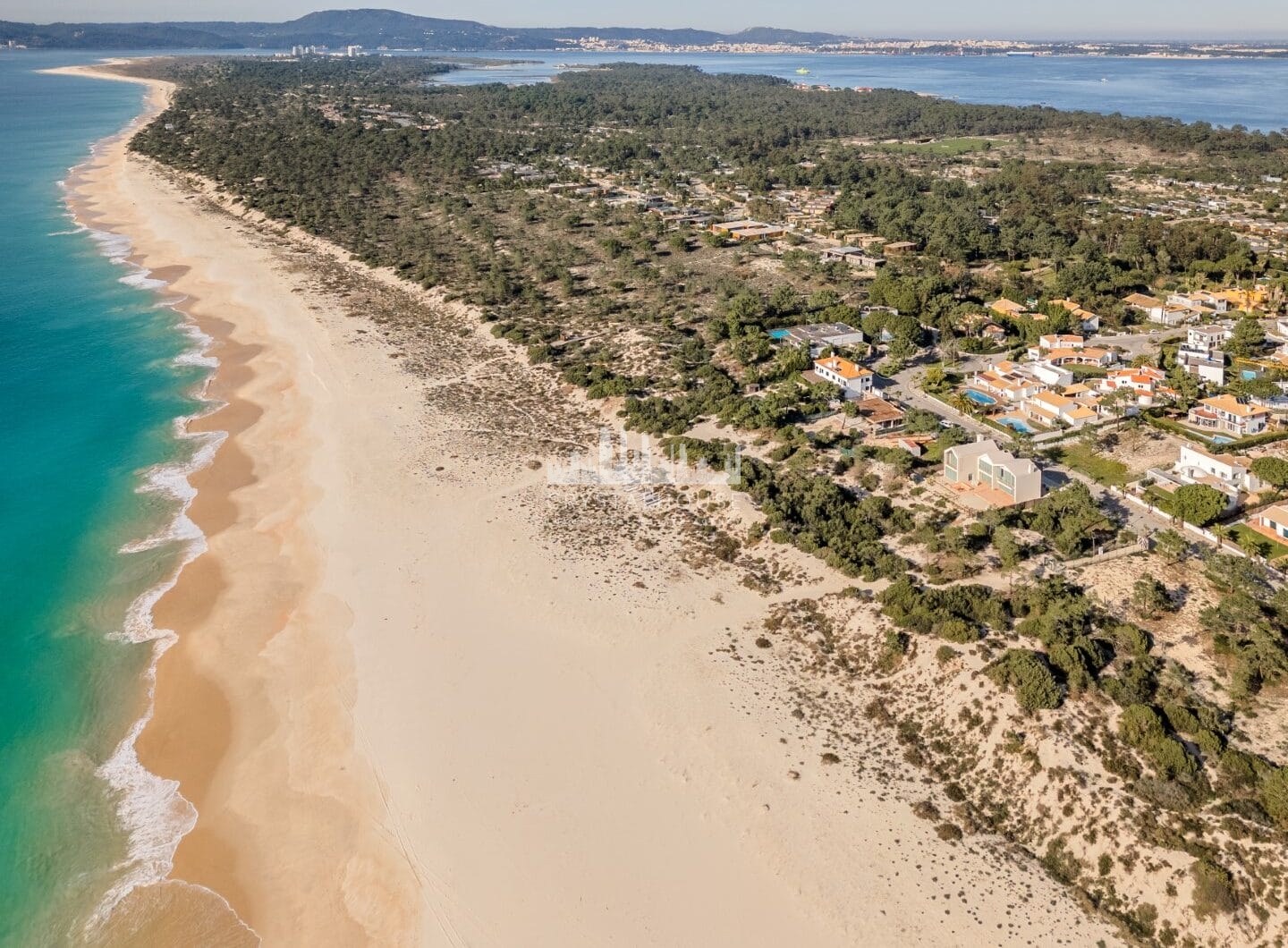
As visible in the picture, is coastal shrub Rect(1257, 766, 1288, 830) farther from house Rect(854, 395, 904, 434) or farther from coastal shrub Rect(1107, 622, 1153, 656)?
house Rect(854, 395, 904, 434)

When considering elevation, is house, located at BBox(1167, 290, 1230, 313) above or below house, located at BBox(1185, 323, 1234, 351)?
above

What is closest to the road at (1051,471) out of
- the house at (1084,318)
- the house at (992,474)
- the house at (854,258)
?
the house at (992,474)

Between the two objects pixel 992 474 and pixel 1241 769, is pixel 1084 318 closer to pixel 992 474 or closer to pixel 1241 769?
pixel 992 474

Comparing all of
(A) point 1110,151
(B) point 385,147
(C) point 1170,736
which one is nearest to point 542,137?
(B) point 385,147

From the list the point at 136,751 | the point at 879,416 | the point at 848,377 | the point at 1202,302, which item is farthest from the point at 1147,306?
the point at 136,751

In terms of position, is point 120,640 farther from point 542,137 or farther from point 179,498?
point 542,137

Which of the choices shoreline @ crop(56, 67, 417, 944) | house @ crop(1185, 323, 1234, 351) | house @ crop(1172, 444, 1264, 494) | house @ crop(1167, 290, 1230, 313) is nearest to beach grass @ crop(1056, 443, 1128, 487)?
house @ crop(1172, 444, 1264, 494)

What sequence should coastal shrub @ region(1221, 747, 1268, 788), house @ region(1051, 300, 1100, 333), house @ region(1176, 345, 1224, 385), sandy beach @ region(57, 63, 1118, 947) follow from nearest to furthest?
sandy beach @ region(57, 63, 1118, 947) → coastal shrub @ region(1221, 747, 1268, 788) → house @ region(1176, 345, 1224, 385) → house @ region(1051, 300, 1100, 333)

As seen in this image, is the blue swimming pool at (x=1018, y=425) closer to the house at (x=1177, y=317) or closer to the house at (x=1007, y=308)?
the house at (x=1007, y=308)
